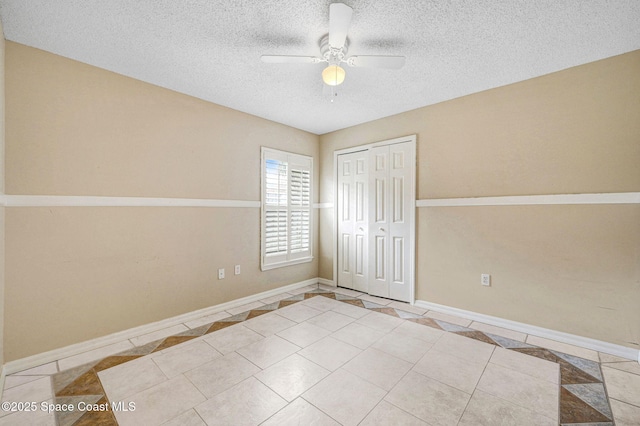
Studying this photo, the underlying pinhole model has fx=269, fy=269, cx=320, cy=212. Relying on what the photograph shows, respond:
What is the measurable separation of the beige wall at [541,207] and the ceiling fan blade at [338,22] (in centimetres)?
204

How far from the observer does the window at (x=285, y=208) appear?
394cm

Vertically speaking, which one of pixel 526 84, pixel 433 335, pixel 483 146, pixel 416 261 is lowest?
pixel 433 335

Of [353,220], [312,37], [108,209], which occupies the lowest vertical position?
[353,220]

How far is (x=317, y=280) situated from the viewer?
4.77m

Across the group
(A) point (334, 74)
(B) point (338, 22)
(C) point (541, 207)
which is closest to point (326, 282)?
(C) point (541, 207)

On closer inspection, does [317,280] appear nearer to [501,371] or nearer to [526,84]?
[501,371]

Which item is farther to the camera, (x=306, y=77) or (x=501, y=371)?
(x=306, y=77)

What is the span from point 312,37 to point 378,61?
552 mm

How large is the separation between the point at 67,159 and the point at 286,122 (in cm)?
262

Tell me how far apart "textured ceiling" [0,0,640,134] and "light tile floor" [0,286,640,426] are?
2.63 m

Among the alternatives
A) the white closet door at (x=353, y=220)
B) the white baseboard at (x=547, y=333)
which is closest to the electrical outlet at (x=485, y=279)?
the white baseboard at (x=547, y=333)

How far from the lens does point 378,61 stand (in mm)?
2111

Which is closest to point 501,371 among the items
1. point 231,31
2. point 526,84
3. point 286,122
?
point 526,84

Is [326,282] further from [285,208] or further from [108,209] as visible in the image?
[108,209]
